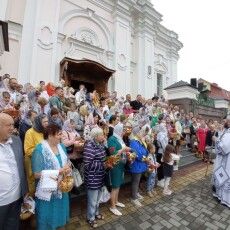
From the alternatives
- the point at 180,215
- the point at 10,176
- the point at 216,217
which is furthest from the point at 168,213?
the point at 10,176

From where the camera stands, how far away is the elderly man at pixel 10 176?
2438 mm

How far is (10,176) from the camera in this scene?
8.15 ft

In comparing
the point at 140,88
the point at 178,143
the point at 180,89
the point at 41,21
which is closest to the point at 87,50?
the point at 41,21

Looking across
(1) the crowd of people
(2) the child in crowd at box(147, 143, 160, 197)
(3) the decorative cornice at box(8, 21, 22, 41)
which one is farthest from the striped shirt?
(3) the decorative cornice at box(8, 21, 22, 41)

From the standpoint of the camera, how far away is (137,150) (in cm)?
506

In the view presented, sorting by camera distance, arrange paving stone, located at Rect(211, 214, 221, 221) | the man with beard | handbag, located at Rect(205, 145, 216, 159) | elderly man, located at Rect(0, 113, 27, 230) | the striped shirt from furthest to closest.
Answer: handbag, located at Rect(205, 145, 216, 159) → the man with beard → paving stone, located at Rect(211, 214, 221, 221) → the striped shirt → elderly man, located at Rect(0, 113, 27, 230)

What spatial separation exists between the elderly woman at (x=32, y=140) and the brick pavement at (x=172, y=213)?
4.54ft

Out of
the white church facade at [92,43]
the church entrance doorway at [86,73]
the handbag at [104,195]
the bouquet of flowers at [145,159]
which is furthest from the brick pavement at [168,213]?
the white church facade at [92,43]

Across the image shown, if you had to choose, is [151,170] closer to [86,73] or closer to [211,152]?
[211,152]

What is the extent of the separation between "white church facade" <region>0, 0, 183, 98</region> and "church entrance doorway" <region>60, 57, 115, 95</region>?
6cm

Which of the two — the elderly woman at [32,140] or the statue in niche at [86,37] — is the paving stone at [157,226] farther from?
the statue in niche at [86,37]

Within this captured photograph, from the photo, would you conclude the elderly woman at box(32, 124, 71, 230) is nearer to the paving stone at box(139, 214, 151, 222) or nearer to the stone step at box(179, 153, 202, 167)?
the paving stone at box(139, 214, 151, 222)

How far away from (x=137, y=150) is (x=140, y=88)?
12756 mm

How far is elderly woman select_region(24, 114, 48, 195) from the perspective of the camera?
3.09 metres
